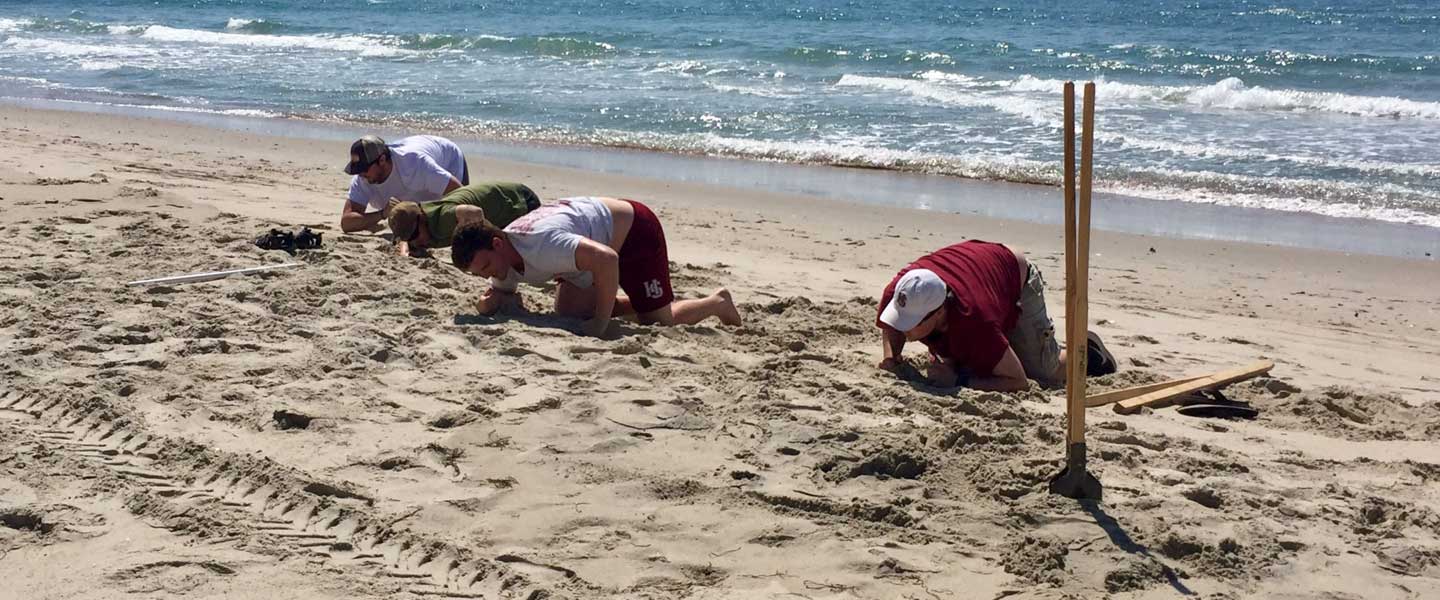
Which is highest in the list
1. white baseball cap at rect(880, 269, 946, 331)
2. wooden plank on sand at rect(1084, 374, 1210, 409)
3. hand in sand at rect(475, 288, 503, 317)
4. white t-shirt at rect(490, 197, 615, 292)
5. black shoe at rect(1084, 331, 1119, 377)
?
white t-shirt at rect(490, 197, 615, 292)

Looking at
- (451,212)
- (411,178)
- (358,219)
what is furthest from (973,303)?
(358,219)

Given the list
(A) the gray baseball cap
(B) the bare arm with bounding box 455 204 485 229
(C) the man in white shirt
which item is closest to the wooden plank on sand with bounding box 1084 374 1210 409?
(B) the bare arm with bounding box 455 204 485 229

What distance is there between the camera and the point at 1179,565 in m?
3.80

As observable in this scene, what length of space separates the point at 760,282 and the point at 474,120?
29.1 feet

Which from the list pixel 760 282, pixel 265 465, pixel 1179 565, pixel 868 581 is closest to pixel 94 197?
pixel 760 282

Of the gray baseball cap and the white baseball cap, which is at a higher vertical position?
the gray baseball cap

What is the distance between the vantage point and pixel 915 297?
17.2ft

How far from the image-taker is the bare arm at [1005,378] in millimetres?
5414

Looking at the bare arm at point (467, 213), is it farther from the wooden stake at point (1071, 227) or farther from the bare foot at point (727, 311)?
the wooden stake at point (1071, 227)

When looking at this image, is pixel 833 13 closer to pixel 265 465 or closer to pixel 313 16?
pixel 313 16

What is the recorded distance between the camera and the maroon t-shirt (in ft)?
17.6

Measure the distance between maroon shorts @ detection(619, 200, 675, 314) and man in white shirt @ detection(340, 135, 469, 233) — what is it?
2062 millimetres

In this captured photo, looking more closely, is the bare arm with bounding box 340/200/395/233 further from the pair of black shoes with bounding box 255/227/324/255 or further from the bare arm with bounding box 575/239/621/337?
the bare arm with bounding box 575/239/621/337

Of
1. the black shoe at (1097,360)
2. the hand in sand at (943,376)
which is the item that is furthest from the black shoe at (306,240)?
the black shoe at (1097,360)
